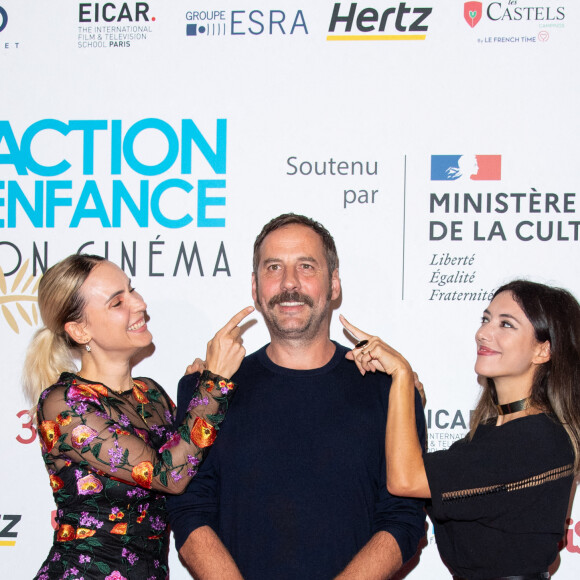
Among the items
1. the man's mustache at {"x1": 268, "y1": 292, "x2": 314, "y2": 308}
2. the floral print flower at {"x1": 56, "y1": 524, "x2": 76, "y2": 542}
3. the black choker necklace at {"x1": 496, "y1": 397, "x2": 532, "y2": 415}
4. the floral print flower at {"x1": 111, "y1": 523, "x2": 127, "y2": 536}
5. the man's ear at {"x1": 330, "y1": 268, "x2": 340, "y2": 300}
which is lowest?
the floral print flower at {"x1": 56, "y1": 524, "x2": 76, "y2": 542}

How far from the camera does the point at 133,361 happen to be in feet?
8.04

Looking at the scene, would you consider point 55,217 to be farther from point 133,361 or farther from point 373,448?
point 373,448

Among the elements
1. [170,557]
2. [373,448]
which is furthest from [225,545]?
[170,557]

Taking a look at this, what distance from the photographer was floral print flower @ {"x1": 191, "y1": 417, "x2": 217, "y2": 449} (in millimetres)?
1710

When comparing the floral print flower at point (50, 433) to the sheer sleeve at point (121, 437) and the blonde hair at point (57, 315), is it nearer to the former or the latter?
the sheer sleeve at point (121, 437)

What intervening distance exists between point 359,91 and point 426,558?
5.66 ft

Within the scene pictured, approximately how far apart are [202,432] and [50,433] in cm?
41

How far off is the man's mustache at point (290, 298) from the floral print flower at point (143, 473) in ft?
1.82

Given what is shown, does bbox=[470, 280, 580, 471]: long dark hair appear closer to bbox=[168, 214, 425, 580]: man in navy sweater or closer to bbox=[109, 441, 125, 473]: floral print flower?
bbox=[168, 214, 425, 580]: man in navy sweater

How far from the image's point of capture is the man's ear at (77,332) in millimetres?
1896

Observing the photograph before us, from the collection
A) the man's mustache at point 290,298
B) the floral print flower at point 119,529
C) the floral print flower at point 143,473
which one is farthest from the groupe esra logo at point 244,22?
the floral print flower at point 119,529

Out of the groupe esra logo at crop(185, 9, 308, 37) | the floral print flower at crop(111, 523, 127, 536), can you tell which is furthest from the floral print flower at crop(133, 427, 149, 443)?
the groupe esra logo at crop(185, 9, 308, 37)

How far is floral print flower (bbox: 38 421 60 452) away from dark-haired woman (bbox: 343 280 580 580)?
2.75 ft

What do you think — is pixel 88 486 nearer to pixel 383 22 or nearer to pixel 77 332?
pixel 77 332
